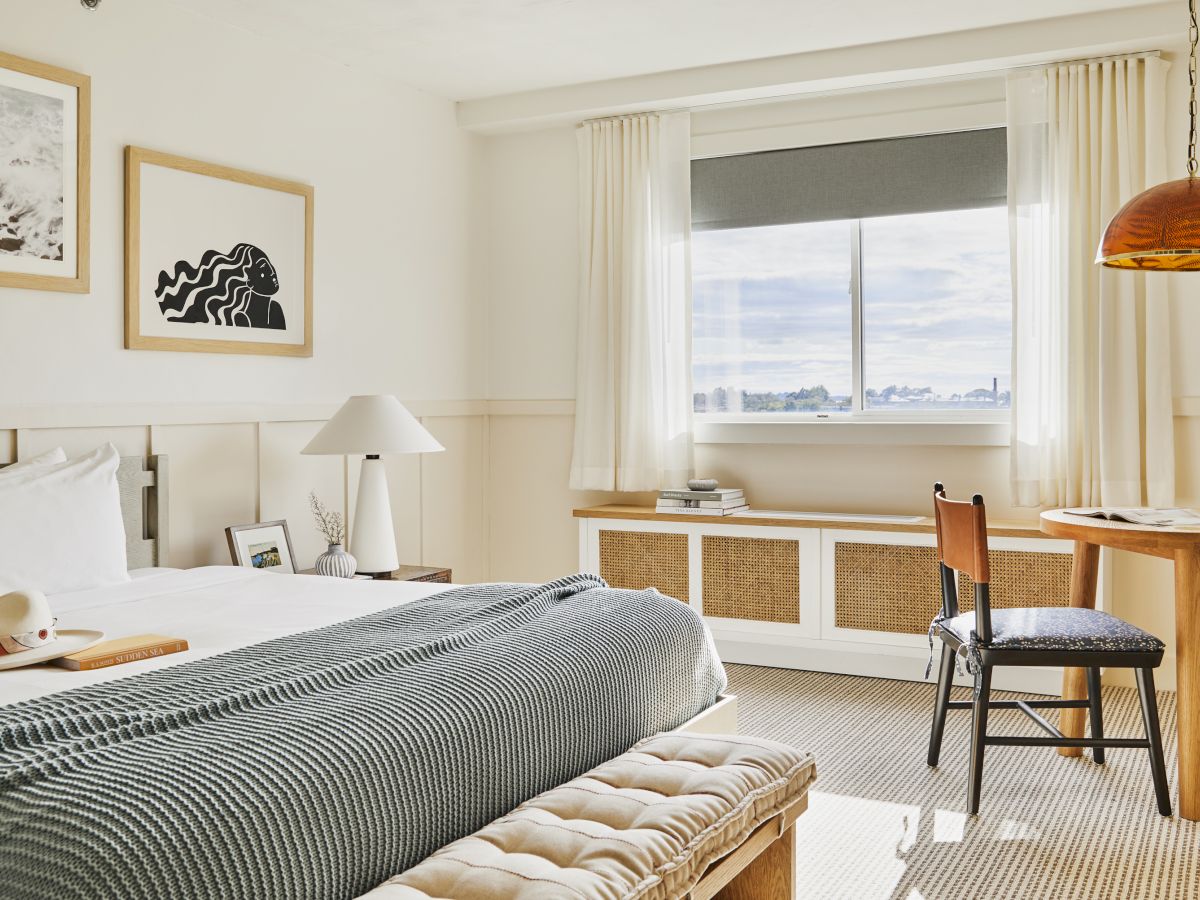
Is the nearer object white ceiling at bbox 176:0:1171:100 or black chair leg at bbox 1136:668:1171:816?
black chair leg at bbox 1136:668:1171:816

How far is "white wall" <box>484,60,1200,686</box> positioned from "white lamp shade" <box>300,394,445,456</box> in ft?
4.21

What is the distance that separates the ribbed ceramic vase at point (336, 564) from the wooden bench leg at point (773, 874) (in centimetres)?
198

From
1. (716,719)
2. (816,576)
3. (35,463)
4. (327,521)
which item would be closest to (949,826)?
(716,719)

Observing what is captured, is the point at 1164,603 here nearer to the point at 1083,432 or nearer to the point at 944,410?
the point at 1083,432

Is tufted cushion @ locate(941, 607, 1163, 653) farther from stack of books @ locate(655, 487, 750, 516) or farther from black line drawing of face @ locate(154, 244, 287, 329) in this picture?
black line drawing of face @ locate(154, 244, 287, 329)

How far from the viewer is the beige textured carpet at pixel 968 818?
2.46 meters

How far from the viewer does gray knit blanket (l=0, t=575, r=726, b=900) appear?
130 centimetres

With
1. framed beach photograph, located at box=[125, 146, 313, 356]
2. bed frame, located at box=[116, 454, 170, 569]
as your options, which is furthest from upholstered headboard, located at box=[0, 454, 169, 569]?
framed beach photograph, located at box=[125, 146, 313, 356]

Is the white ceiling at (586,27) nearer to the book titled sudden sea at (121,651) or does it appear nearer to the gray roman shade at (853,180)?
the gray roman shade at (853,180)

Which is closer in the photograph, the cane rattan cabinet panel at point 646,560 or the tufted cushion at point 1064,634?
the tufted cushion at point 1064,634

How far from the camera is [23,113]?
10.2 ft

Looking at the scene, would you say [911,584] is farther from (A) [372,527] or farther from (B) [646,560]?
(A) [372,527]

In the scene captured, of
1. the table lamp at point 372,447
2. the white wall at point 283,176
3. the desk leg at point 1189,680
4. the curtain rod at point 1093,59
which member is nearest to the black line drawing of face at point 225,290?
the white wall at point 283,176

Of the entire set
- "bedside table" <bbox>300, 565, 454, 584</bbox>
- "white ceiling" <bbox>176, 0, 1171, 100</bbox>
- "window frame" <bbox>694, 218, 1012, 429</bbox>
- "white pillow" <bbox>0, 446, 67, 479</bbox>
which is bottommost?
"bedside table" <bbox>300, 565, 454, 584</bbox>
